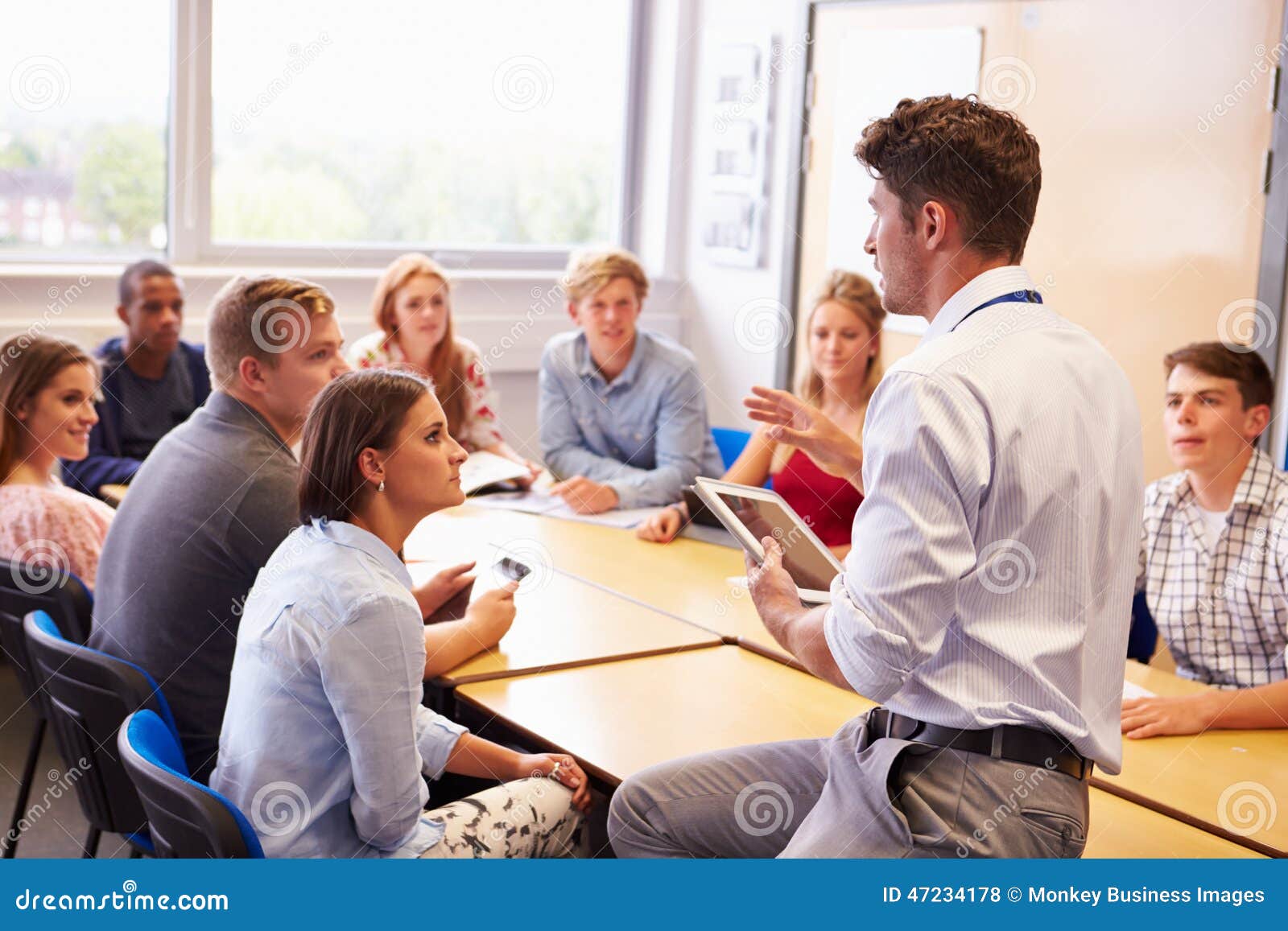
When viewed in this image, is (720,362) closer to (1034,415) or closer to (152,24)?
(152,24)

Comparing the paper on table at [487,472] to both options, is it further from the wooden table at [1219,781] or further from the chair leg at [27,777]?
the wooden table at [1219,781]

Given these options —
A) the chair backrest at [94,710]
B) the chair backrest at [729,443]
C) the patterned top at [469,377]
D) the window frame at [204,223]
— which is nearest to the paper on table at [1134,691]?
the chair backrest at [94,710]

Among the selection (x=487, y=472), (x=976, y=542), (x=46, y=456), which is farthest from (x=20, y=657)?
(x=976, y=542)

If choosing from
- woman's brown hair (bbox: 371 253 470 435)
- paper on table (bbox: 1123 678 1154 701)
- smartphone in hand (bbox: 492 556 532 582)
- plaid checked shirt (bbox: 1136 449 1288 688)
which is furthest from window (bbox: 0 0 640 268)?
paper on table (bbox: 1123 678 1154 701)

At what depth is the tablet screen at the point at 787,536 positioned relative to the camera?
1999 millimetres

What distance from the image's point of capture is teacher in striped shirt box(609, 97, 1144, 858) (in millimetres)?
1503

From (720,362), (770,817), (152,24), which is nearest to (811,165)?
(720,362)

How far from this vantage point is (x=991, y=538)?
1536 mm

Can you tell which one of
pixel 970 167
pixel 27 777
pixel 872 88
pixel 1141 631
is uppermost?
pixel 872 88

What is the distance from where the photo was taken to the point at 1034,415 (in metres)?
Result: 1.52

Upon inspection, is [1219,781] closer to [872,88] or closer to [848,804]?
[848,804]

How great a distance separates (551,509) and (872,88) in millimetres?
2303

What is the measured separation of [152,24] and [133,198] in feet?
2.06

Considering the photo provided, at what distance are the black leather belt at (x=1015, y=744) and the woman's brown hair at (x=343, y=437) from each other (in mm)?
869
